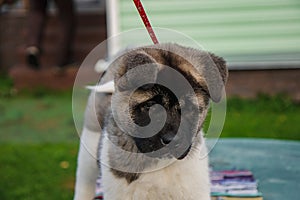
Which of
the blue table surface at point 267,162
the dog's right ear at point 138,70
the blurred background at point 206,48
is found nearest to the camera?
the dog's right ear at point 138,70

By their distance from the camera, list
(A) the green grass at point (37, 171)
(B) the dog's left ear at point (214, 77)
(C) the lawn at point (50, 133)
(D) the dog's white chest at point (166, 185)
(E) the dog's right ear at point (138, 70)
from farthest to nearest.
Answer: (C) the lawn at point (50, 133), (A) the green grass at point (37, 171), (D) the dog's white chest at point (166, 185), (B) the dog's left ear at point (214, 77), (E) the dog's right ear at point (138, 70)

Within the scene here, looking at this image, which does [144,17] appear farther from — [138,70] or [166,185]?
[166,185]

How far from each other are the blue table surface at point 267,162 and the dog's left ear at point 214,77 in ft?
5.46

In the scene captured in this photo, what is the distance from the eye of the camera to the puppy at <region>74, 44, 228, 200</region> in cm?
277

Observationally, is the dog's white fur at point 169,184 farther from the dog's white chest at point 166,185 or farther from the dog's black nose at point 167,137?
the dog's black nose at point 167,137

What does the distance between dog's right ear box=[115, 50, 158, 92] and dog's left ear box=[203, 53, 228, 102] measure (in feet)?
1.17

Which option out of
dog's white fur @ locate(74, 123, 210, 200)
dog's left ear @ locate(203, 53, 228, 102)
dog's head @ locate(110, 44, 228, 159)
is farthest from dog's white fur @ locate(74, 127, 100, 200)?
dog's left ear @ locate(203, 53, 228, 102)

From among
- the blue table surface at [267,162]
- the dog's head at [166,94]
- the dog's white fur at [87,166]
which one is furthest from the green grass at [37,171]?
the dog's head at [166,94]

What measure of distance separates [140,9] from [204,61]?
0.46 meters

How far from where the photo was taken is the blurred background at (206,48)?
7043mm

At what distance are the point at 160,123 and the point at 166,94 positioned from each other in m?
0.15

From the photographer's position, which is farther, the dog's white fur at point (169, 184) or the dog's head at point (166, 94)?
the dog's white fur at point (169, 184)

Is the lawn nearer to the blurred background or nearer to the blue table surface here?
the blurred background

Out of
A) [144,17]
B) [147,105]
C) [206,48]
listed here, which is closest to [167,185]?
[147,105]
